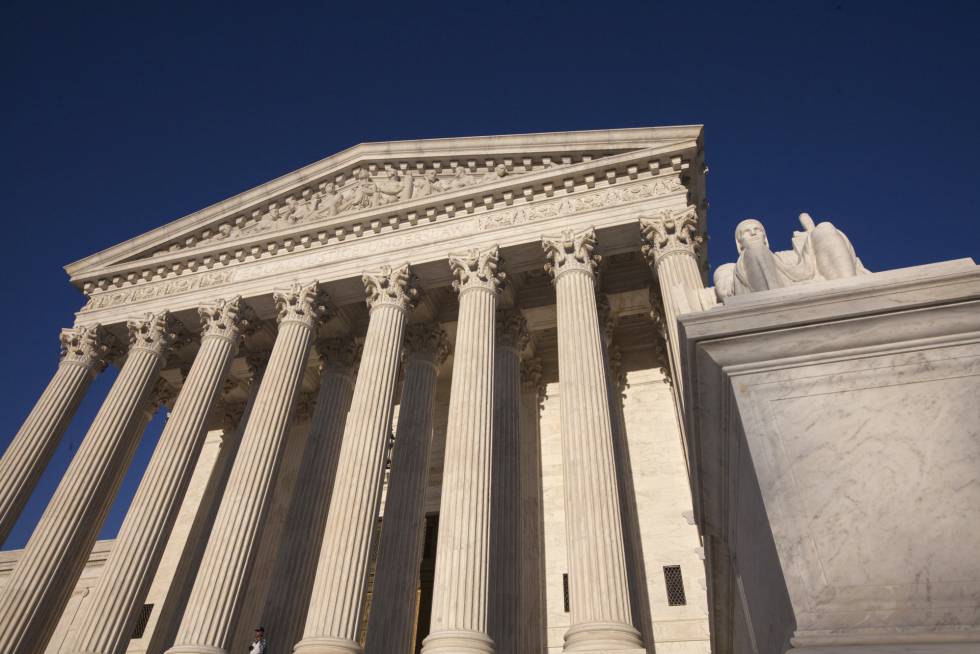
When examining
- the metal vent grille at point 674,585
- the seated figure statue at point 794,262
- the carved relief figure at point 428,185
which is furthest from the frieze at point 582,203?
the seated figure statue at point 794,262

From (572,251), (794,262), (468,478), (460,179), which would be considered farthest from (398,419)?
(794,262)

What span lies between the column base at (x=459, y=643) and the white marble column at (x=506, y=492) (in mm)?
628

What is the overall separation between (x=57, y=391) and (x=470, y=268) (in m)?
15.4

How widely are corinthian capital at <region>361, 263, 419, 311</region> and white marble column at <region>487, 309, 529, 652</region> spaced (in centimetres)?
325

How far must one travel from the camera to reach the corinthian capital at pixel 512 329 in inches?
833

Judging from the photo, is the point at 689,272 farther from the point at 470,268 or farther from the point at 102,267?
the point at 102,267

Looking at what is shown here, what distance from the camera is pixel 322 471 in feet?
64.6

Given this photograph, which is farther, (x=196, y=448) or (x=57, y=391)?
(x=57, y=391)

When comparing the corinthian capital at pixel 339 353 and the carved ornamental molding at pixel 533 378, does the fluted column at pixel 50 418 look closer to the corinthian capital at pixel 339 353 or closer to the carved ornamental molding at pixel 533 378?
the corinthian capital at pixel 339 353

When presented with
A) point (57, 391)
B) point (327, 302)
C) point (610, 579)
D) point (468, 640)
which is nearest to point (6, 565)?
point (57, 391)

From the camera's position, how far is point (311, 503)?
19016mm

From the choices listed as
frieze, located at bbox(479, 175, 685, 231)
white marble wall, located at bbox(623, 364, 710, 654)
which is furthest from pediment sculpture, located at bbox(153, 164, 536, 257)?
white marble wall, located at bbox(623, 364, 710, 654)

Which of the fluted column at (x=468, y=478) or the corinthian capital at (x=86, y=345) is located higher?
A: the corinthian capital at (x=86, y=345)

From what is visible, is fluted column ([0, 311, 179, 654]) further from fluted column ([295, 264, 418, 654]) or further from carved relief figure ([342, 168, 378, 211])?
fluted column ([295, 264, 418, 654])
